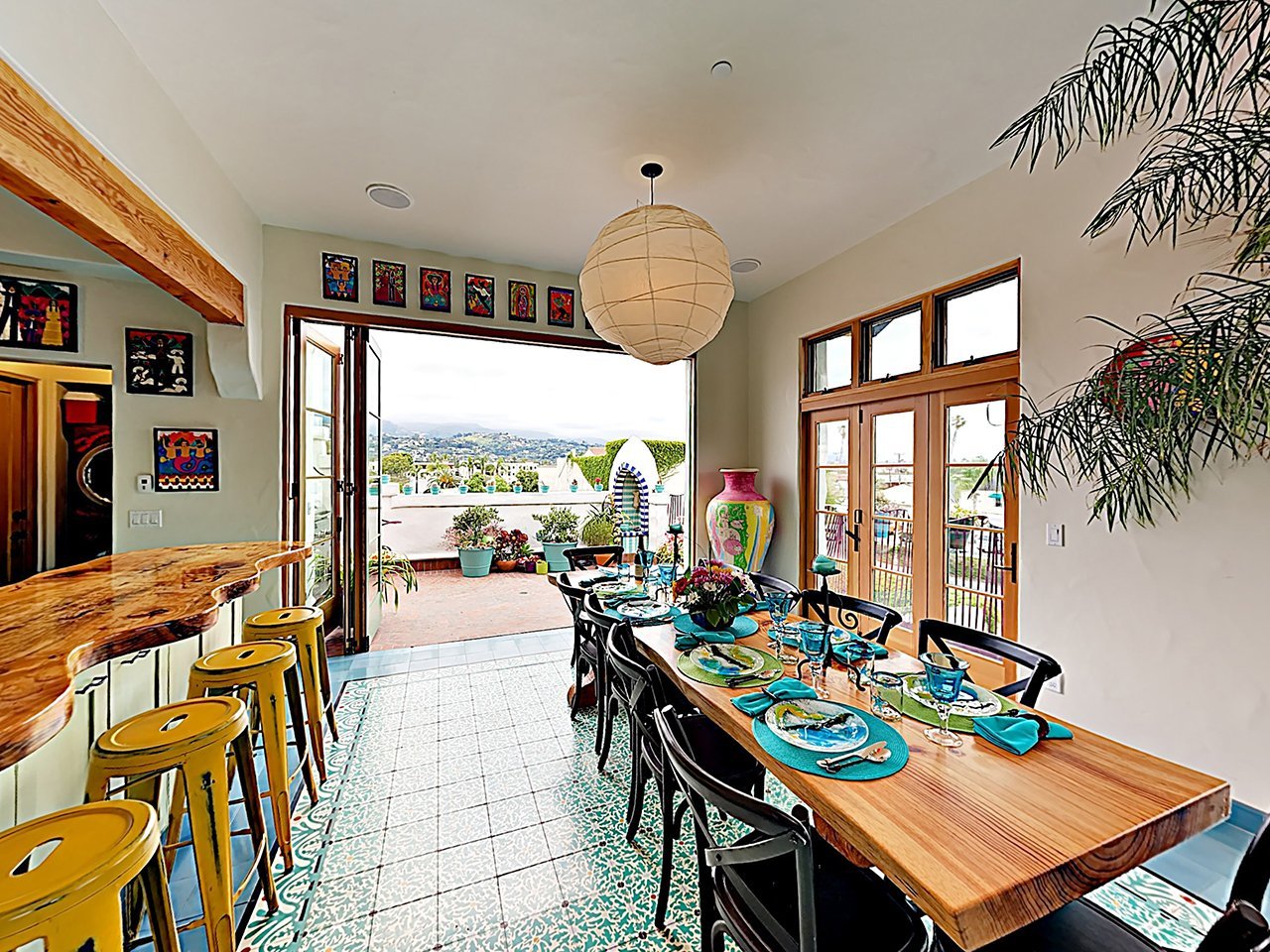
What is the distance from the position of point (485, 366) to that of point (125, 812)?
915 cm

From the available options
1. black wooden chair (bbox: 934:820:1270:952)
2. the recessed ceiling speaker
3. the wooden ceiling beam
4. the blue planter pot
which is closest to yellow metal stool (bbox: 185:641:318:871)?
the wooden ceiling beam

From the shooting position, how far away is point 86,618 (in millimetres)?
1426

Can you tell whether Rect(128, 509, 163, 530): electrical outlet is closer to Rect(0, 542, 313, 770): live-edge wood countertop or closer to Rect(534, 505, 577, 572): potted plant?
Rect(0, 542, 313, 770): live-edge wood countertop

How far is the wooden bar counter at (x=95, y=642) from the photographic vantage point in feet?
3.11

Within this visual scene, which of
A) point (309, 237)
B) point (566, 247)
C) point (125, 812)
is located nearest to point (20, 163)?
point (125, 812)

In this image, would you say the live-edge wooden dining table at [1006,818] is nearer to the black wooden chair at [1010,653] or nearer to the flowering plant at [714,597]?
the black wooden chair at [1010,653]

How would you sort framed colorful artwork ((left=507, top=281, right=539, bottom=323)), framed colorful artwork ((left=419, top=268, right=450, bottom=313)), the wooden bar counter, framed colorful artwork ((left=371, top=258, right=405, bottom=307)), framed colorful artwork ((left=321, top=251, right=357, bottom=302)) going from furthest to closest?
1. framed colorful artwork ((left=507, top=281, right=539, bottom=323))
2. framed colorful artwork ((left=419, top=268, right=450, bottom=313))
3. framed colorful artwork ((left=371, top=258, right=405, bottom=307))
4. framed colorful artwork ((left=321, top=251, right=357, bottom=302))
5. the wooden bar counter

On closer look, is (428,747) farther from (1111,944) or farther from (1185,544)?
(1185,544)

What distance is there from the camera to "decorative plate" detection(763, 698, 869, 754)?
1314 mm

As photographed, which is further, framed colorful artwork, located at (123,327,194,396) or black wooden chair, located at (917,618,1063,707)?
framed colorful artwork, located at (123,327,194,396)

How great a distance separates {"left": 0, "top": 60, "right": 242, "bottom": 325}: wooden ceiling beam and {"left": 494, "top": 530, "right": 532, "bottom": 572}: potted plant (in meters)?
5.95

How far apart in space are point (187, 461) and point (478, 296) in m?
2.25

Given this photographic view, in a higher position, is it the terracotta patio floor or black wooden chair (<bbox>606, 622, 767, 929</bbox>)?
black wooden chair (<bbox>606, 622, 767, 929</bbox>)

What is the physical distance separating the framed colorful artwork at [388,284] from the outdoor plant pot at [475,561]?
14.7 feet
